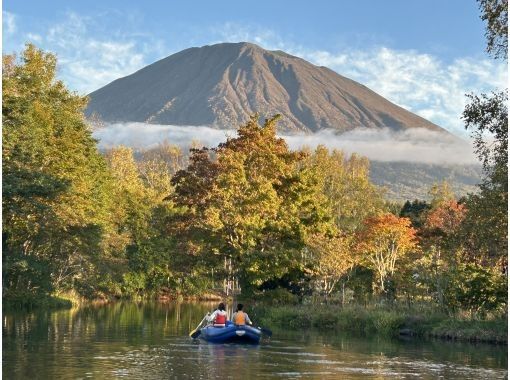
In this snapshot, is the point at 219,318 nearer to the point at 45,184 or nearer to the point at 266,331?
the point at 266,331

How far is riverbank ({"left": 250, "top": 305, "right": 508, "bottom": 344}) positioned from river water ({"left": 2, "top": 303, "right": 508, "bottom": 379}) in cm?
125

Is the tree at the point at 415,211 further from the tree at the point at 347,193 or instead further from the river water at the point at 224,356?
the river water at the point at 224,356

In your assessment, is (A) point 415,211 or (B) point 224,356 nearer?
(B) point 224,356

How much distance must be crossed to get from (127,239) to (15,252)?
674 inches

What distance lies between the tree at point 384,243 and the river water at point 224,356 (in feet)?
36.6

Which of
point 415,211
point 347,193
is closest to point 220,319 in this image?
point 415,211

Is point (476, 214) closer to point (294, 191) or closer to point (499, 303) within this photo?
point (499, 303)

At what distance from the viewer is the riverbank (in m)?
29.8

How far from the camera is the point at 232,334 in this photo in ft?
92.5

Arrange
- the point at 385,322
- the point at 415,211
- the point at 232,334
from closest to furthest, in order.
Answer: the point at 232,334, the point at 385,322, the point at 415,211

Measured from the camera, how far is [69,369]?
19047 mm

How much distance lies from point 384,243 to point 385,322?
11375 millimetres

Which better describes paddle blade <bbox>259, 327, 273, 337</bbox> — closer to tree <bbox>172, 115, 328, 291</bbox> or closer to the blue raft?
the blue raft

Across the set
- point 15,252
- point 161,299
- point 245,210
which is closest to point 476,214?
point 245,210
